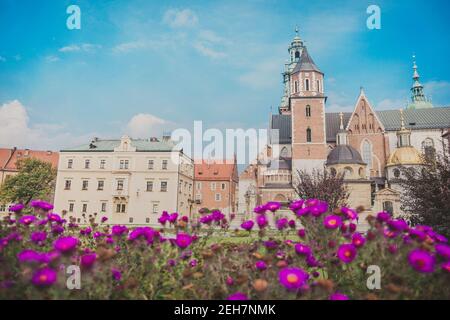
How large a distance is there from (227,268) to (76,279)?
6.02 feet

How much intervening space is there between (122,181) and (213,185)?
16.0m

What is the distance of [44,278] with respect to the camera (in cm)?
251

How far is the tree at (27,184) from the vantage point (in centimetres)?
4378

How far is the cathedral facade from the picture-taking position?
138ft

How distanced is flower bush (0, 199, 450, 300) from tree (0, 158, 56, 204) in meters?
46.0

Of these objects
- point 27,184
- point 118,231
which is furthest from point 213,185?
point 118,231

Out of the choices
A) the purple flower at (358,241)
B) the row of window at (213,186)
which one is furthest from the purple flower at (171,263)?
the row of window at (213,186)

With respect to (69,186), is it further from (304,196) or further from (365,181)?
(365,181)

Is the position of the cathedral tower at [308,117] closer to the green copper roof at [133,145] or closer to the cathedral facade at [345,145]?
the cathedral facade at [345,145]

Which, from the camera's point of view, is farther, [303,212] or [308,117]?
[308,117]

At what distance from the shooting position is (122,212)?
4141 cm

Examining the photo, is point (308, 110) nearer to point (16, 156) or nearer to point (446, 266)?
point (446, 266)

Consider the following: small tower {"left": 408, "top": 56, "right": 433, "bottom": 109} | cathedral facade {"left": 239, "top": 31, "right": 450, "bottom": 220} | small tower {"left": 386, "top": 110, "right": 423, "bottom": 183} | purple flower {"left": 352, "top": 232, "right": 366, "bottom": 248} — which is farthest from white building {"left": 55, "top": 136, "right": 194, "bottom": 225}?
small tower {"left": 408, "top": 56, "right": 433, "bottom": 109}

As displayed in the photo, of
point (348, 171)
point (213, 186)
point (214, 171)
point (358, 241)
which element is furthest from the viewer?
point (214, 171)
